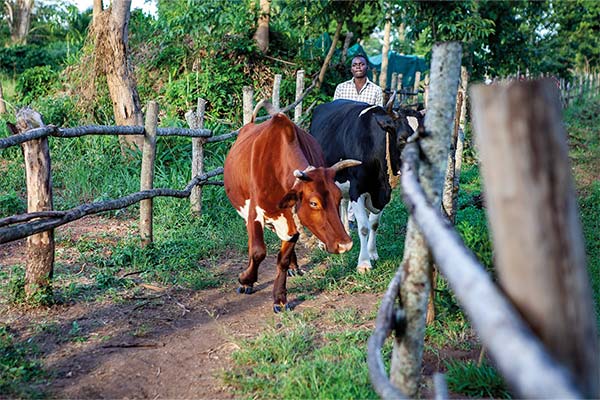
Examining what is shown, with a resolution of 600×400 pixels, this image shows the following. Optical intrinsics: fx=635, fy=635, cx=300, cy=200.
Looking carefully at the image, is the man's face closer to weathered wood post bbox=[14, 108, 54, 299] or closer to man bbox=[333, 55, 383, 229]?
man bbox=[333, 55, 383, 229]

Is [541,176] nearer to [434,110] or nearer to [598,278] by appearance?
[434,110]

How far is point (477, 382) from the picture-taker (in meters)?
3.31

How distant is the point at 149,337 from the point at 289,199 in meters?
1.33

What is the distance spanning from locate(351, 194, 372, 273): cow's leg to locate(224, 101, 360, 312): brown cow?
3.08ft

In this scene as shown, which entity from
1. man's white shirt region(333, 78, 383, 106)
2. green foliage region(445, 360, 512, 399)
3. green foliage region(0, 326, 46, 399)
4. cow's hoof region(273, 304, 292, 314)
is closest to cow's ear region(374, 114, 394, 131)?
cow's hoof region(273, 304, 292, 314)

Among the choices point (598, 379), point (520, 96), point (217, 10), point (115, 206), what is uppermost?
point (217, 10)

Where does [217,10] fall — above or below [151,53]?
above

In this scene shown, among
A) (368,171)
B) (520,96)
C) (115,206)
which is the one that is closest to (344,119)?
(368,171)

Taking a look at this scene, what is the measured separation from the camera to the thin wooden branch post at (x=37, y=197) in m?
4.39

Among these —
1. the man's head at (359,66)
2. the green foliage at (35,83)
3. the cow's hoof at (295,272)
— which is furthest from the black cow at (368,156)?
the green foliage at (35,83)

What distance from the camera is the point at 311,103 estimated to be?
40.5 ft

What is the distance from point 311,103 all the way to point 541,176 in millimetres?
11291

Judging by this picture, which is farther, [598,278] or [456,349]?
[598,278]

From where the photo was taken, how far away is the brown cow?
4.33 metres
